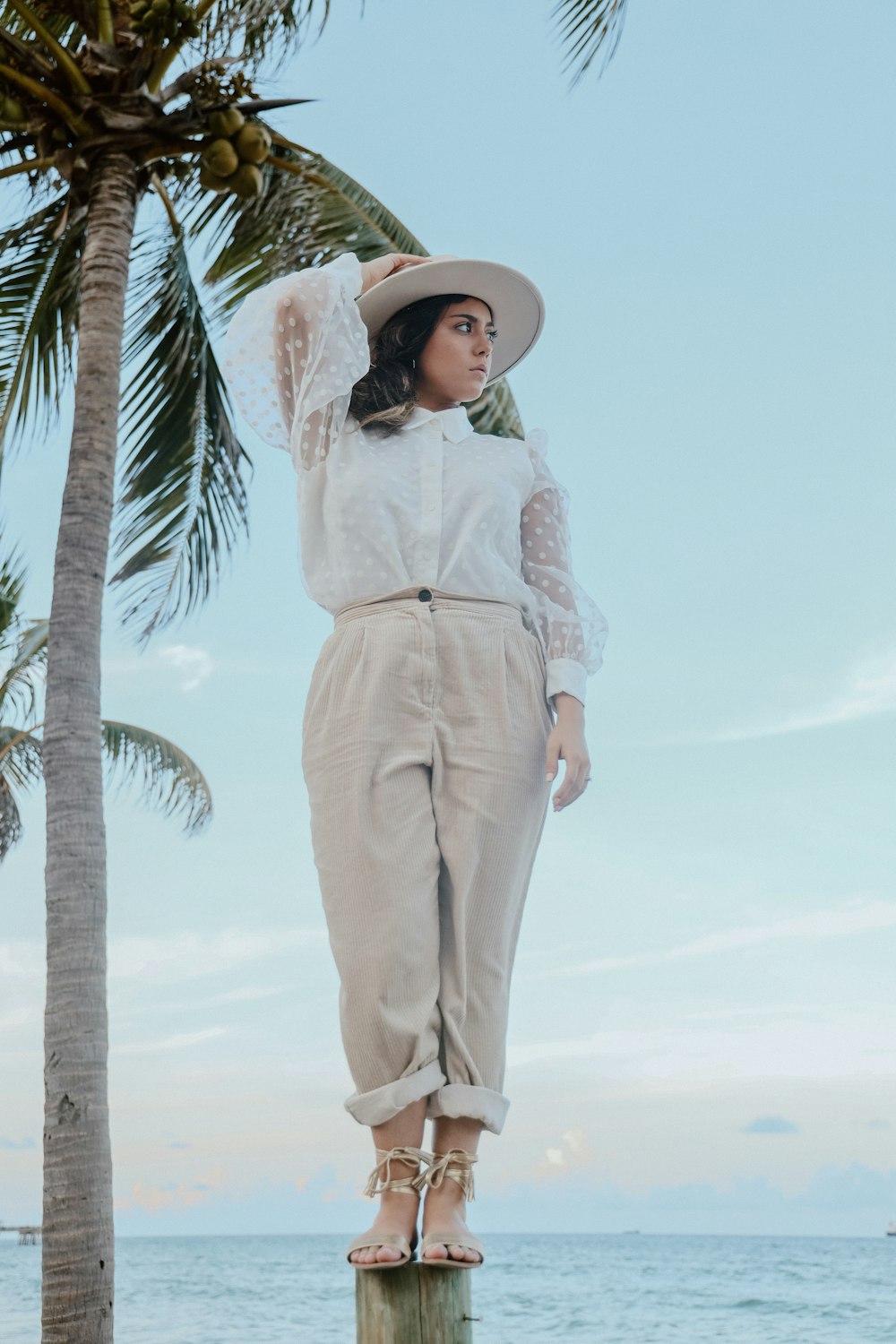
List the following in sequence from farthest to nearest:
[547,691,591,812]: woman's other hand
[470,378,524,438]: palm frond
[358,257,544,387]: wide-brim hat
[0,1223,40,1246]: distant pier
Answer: [0,1223,40,1246]: distant pier, [470,378,524,438]: palm frond, [358,257,544,387]: wide-brim hat, [547,691,591,812]: woman's other hand

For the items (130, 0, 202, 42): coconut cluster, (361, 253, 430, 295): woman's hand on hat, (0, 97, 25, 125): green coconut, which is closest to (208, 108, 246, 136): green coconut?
(130, 0, 202, 42): coconut cluster

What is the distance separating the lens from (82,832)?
5457 mm

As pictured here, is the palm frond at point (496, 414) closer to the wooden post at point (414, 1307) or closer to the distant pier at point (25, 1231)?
the wooden post at point (414, 1307)

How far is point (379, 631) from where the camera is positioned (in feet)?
8.54

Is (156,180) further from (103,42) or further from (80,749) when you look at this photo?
(80,749)

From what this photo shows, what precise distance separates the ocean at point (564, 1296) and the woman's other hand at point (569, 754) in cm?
1461

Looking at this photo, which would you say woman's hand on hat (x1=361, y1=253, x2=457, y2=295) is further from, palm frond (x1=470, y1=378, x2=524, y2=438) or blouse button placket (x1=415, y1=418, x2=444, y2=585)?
palm frond (x1=470, y1=378, x2=524, y2=438)

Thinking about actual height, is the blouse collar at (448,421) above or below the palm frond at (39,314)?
below

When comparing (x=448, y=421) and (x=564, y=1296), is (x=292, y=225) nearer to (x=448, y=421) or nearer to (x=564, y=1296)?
(x=448, y=421)

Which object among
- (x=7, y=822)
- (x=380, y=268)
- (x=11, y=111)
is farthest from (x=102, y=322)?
(x=7, y=822)

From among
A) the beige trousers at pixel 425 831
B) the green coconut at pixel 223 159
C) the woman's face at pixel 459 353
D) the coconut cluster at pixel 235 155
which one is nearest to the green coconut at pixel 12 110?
the coconut cluster at pixel 235 155

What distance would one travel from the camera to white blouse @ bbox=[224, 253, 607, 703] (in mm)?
2686

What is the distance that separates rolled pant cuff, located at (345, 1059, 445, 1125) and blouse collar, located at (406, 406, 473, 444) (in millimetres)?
1302

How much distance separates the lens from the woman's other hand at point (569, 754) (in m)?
2.64
